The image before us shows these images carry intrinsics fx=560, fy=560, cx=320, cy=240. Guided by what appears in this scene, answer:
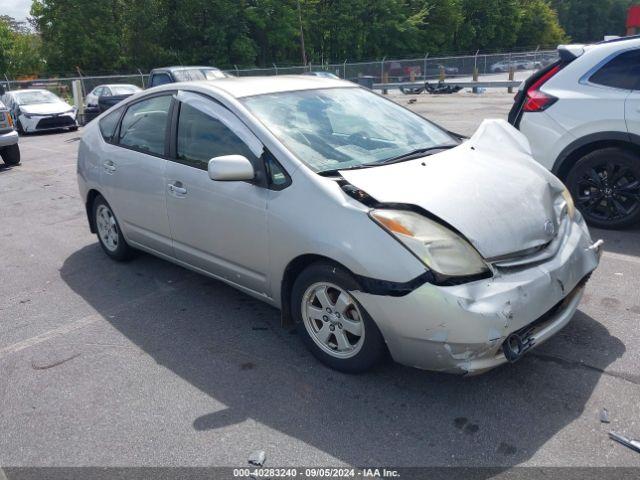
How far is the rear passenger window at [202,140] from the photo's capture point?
366cm

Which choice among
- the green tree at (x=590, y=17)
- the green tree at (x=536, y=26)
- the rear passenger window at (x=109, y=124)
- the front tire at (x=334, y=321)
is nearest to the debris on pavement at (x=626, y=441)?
the front tire at (x=334, y=321)

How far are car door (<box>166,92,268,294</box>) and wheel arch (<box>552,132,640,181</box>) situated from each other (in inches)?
137

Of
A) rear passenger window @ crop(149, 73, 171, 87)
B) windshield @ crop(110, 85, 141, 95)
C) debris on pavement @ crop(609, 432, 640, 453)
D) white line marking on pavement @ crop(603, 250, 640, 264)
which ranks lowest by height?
debris on pavement @ crop(609, 432, 640, 453)

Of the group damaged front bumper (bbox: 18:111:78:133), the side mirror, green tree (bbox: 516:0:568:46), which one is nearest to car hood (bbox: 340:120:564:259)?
the side mirror

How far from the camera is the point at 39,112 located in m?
17.5

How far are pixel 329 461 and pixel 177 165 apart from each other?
7.93 feet

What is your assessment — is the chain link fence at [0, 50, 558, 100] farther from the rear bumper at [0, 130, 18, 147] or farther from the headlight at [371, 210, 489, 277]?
the headlight at [371, 210, 489, 277]

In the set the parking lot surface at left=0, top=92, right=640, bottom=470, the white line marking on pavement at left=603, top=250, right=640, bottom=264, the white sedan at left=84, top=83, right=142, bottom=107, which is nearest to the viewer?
the parking lot surface at left=0, top=92, right=640, bottom=470

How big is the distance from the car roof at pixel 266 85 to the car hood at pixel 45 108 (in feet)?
50.4

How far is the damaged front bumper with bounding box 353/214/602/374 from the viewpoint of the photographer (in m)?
2.64

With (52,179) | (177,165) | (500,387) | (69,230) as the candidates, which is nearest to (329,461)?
(500,387)

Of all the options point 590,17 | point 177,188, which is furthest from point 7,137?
point 590,17

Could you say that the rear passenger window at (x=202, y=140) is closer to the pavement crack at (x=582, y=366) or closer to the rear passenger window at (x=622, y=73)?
the pavement crack at (x=582, y=366)

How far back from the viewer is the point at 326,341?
3.25 meters
